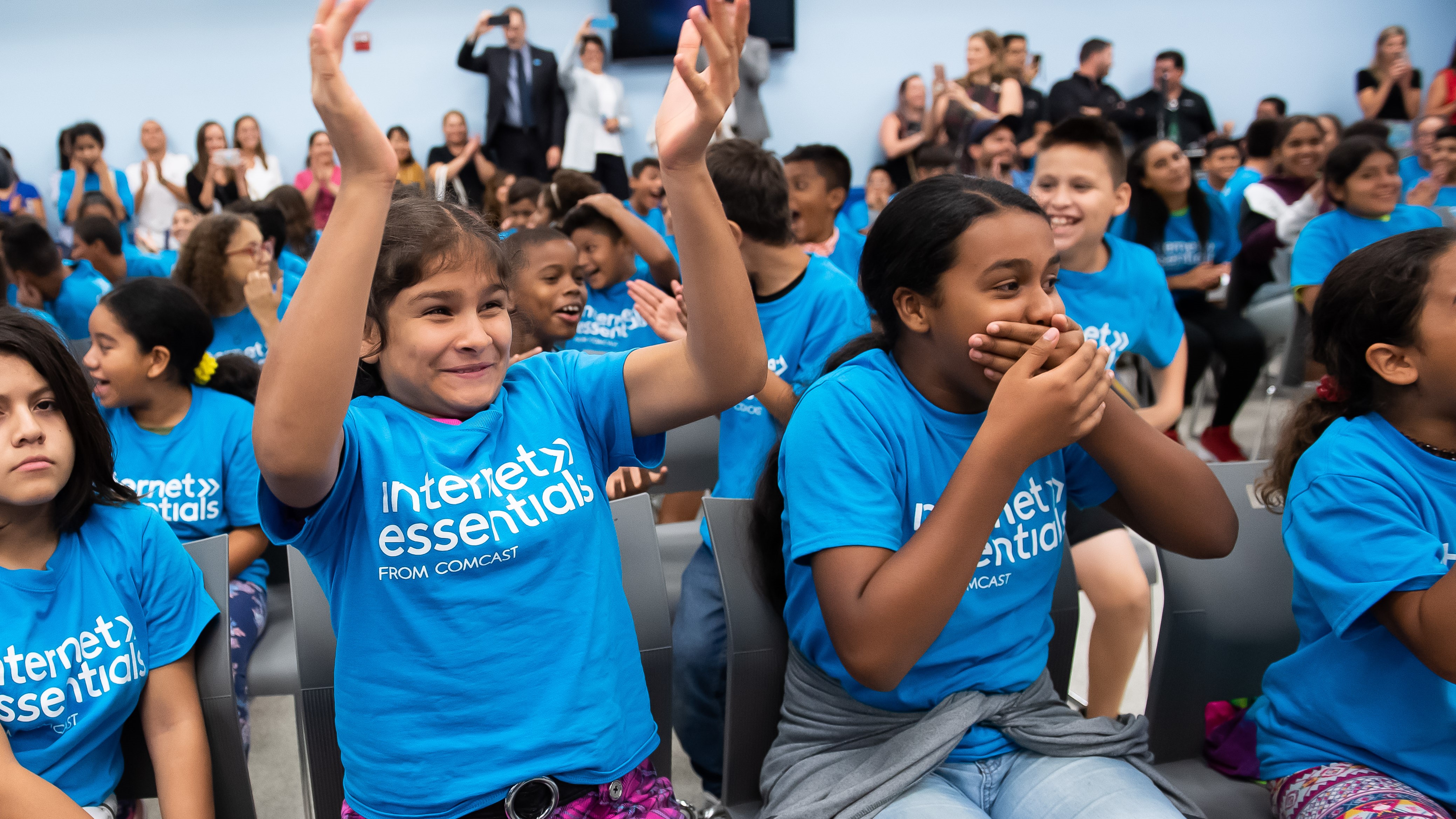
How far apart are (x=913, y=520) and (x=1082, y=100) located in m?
7.34

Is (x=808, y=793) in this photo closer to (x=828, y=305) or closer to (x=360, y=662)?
(x=360, y=662)

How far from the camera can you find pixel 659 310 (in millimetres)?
1918

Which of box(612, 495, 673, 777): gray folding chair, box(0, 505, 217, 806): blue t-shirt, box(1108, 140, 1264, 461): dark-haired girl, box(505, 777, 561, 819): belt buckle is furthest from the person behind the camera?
box(1108, 140, 1264, 461): dark-haired girl

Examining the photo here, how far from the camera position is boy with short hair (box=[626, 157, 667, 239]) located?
548 centimetres

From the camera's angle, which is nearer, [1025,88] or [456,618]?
[456,618]

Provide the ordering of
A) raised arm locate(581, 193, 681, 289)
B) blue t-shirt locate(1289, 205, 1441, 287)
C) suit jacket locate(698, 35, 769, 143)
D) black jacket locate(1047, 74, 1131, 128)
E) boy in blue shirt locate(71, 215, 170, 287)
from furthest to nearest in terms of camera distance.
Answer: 1. suit jacket locate(698, 35, 769, 143)
2. black jacket locate(1047, 74, 1131, 128)
3. boy in blue shirt locate(71, 215, 170, 287)
4. blue t-shirt locate(1289, 205, 1441, 287)
5. raised arm locate(581, 193, 681, 289)

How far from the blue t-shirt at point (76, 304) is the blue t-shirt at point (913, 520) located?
3.29 meters

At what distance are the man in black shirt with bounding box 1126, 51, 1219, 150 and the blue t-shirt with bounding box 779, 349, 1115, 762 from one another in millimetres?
7381

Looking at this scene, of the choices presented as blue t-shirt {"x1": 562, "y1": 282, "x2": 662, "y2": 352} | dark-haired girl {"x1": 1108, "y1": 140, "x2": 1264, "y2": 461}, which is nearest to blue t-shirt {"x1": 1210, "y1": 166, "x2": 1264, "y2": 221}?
dark-haired girl {"x1": 1108, "y1": 140, "x2": 1264, "y2": 461}

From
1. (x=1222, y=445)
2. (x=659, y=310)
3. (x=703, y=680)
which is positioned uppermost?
(x=659, y=310)

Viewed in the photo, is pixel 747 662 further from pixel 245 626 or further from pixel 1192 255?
pixel 1192 255

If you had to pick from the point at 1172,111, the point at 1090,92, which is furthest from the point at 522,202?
the point at 1172,111

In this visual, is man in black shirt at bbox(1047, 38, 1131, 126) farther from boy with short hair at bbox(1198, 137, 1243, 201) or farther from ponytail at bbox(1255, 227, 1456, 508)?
ponytail at bbox(1255, 227, 1456, 508)

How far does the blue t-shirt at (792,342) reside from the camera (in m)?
2.05
